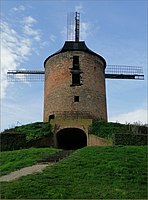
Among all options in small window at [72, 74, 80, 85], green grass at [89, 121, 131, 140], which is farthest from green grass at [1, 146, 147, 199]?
small window at [72, 74, 80, 85]

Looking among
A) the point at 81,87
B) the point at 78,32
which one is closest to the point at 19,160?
the point at 81,87

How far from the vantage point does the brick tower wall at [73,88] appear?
88.3 ft

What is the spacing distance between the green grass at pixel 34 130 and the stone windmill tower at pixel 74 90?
0.87m

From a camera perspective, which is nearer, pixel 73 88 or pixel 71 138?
pixel 73 88

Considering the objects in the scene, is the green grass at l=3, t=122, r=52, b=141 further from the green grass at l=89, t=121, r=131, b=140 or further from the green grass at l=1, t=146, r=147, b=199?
the green grass at l=1, t=146, r=147, b=199

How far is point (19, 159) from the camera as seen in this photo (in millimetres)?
16047

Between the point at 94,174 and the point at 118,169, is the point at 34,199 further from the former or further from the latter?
the point at 118,169

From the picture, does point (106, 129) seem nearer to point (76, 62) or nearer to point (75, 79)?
point (75, 79)

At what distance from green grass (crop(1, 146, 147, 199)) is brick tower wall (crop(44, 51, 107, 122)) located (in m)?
12.8

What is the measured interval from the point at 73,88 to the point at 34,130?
5249mm

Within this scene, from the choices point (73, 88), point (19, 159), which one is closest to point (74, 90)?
point (73, 88)

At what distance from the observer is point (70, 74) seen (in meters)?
28.0

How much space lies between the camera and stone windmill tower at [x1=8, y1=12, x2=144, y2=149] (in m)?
26.7

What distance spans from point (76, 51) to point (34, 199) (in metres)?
21.2
